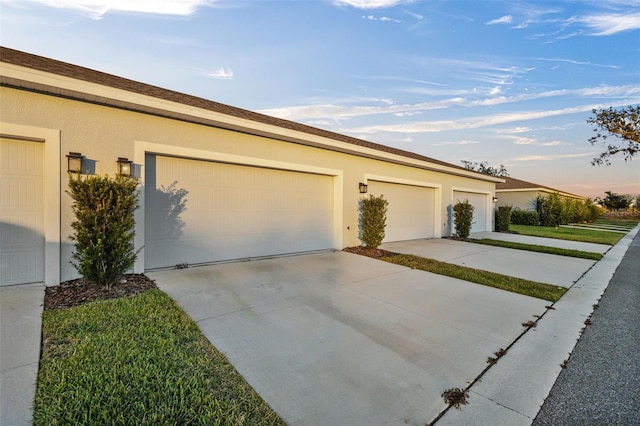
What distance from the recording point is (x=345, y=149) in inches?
324

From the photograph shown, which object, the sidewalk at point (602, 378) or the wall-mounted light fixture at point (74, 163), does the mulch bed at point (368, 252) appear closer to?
the sidewalk at point (602, 378)

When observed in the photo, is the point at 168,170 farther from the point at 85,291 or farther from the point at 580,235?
the point at 580,235

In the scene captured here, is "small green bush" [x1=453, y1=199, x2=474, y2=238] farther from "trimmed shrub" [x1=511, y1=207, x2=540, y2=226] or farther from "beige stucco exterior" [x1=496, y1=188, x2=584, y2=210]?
"beige stucco exterior" [x1=496, y1=188, x2=584, y2=210]

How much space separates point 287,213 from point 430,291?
13.3 feet

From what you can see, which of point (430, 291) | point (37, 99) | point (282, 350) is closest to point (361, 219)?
point (430, 291)

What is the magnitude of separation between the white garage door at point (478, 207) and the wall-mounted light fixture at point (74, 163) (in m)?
14.2

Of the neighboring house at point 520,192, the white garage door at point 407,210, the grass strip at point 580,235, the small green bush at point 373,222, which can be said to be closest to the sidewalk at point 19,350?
the small green bush at point 373,222

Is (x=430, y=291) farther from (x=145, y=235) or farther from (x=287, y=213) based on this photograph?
(x=145, y=235)

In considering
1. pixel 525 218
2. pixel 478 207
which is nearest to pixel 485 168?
pixel 525 218

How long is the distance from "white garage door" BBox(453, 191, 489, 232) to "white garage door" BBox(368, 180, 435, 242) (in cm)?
293

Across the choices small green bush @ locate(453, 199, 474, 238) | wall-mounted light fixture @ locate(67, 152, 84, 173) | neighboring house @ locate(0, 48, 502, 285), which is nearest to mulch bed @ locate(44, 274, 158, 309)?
neighboring house @ locate(0, 48, 502, 285)

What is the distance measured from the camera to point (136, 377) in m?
2.23

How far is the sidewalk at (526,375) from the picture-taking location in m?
2.05

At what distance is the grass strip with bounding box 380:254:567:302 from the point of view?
5.05 m
